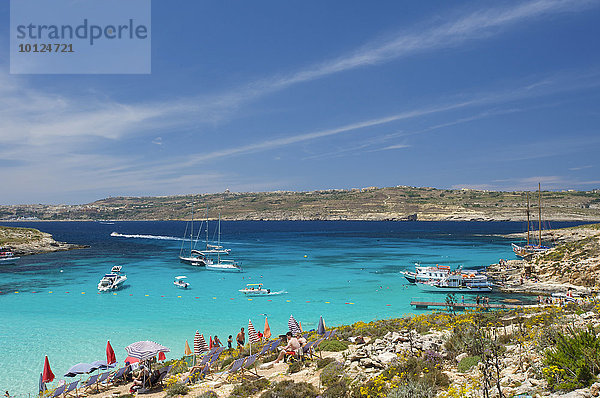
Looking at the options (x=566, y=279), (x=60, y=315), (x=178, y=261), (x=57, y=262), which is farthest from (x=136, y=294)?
(x=566, y=279)

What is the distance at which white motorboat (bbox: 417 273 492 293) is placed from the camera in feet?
122

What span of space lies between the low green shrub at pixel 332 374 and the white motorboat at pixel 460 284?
29944 millimetres

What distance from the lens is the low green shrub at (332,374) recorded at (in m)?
10.5

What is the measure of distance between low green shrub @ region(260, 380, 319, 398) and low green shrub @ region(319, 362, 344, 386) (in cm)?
42

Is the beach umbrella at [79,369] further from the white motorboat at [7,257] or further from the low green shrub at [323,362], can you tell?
the white motorboat at [7,257]

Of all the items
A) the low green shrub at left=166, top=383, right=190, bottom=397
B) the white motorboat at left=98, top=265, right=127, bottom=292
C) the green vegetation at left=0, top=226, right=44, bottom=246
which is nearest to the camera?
the low green shrub at left=166, top=383, right=190, bottom=397

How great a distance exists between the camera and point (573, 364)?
293 inches

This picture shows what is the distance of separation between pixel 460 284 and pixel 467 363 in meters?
30.8

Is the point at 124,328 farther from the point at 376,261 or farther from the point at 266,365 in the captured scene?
the point at 376,261

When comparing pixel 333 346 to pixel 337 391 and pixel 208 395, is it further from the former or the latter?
pixel 208 395

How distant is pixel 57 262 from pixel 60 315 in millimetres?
38267

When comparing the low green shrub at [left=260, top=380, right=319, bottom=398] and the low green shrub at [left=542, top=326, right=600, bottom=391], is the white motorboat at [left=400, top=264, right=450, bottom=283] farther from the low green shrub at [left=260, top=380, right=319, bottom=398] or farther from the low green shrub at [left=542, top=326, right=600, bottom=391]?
the low green shrub at [left=542, top=326, right=600, bottom=391]

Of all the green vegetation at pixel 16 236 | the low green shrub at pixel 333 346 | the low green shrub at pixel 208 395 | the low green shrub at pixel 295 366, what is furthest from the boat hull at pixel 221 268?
the green vegetation at pixel 16 236

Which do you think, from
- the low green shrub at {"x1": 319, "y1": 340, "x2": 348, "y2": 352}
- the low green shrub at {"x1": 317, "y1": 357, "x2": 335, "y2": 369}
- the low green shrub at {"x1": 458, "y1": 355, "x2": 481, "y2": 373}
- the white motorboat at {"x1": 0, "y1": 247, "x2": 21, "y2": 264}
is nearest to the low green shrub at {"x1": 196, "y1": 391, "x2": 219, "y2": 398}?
the low green shrub at {"x1": 317, "y1": 357, "x2": 335, "y2": 369}
